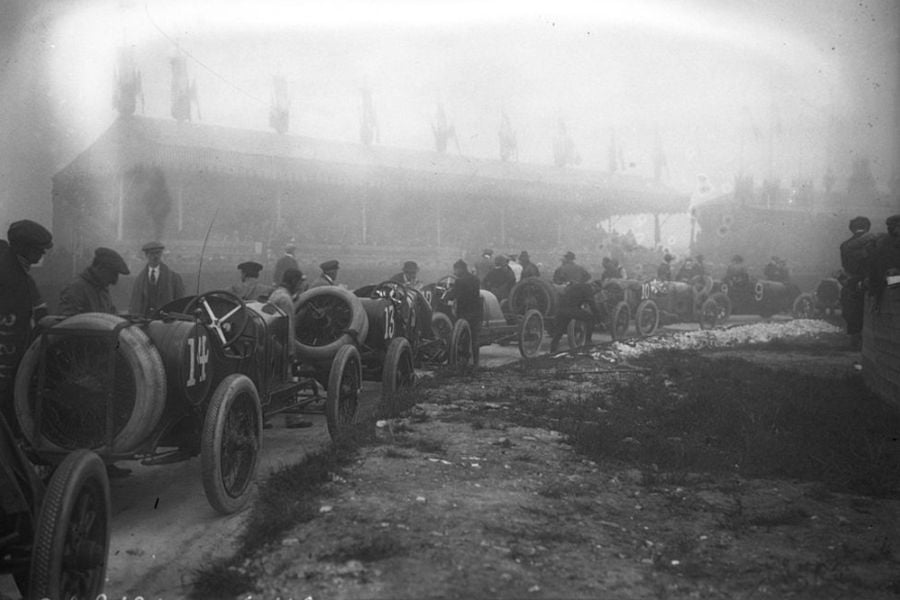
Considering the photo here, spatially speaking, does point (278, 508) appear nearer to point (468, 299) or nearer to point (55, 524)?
point (55, 524)

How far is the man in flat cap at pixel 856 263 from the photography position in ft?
31.1

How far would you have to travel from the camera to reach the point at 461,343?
36.2 ft

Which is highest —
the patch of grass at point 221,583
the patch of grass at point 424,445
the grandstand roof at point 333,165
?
the grandstand roof at point 333,165

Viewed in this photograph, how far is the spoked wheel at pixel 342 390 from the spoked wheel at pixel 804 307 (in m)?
18.7

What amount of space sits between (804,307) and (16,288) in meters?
22.0

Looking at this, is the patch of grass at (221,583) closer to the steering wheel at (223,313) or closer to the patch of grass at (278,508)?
the patch of grass at (278,508)

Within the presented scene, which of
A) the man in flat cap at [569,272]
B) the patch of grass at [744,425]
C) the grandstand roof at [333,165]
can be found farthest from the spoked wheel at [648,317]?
the grandstand roof at [333,165]

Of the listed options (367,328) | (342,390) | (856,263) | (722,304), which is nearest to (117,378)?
(342,390)

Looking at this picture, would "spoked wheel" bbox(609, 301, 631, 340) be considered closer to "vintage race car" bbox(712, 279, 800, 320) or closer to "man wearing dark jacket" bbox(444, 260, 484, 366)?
"man wearing dark jacket" bbox(444, 260, 484, 366)

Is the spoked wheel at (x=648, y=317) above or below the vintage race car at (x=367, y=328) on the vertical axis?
below

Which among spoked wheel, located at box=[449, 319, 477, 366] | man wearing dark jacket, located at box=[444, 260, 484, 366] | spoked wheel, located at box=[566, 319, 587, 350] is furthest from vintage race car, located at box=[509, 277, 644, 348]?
spoked wheel, located at box=[449, 319, 477, 366]

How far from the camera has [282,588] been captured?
3.39 meters

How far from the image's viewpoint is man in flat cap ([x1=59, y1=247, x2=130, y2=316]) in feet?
19.4

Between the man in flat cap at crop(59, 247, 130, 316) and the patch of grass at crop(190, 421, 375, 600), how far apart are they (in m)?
2.12
